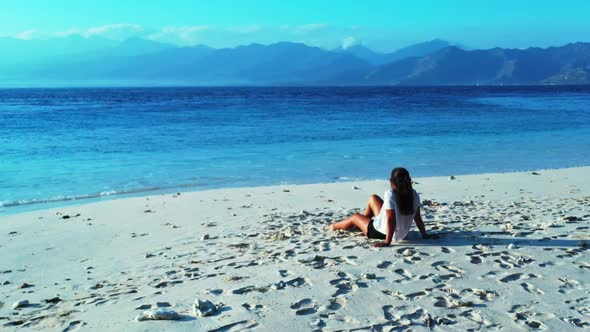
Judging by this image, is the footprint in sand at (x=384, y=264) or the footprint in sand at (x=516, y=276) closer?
the footprint in sand at (x=516, y=276)

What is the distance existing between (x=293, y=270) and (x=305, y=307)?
43.5 inches

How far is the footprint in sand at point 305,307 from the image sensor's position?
493 cm

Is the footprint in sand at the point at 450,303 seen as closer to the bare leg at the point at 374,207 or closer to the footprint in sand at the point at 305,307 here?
the footprint in sand at the point at 305,307

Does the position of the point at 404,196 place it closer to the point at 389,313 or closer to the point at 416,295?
the point at 416,295

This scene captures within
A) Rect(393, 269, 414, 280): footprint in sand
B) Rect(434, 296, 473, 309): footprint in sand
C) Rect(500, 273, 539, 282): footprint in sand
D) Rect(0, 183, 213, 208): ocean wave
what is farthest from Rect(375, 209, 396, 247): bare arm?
Rect(0, 183, 213, 208): ocean wave

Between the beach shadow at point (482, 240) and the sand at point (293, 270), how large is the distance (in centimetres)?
3

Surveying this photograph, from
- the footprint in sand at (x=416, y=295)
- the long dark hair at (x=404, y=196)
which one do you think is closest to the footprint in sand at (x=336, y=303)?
the footprint in sand at (x=416, y=295)

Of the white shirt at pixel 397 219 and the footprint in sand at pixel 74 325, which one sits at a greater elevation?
the white shirt at pixel 397 219

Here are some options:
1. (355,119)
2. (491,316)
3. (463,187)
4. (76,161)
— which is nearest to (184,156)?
(76,161)

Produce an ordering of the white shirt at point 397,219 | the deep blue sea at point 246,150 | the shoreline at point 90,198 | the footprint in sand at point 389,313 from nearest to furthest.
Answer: the footprint in sand at point 389,313 < the white shirt at point 397,219 < the shoreline at point 90,198 < the deep blue sea at point 246,150

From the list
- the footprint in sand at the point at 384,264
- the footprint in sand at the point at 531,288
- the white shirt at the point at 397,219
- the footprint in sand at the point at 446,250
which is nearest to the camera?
the footprint in sand at the point at 531,288

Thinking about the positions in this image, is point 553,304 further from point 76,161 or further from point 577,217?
point 76,161

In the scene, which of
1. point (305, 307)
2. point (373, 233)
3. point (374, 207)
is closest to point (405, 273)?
point (305, 307)

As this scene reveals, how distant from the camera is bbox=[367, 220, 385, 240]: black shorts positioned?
7336 mm
